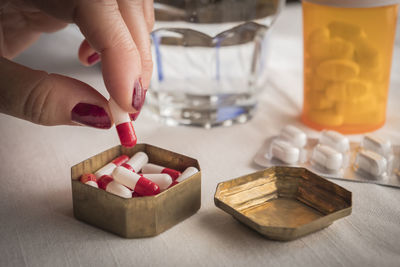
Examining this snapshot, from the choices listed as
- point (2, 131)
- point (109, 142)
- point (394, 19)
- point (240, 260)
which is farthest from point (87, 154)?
point (394, 19)

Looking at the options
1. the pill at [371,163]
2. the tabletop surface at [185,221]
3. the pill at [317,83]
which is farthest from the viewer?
the pill at [317,83]

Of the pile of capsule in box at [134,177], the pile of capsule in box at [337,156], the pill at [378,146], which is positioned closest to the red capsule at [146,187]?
the pile of capsule in box at [134,177]

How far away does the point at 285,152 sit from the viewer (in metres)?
0.66

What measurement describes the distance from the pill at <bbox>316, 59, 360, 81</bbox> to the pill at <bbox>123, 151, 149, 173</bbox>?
278 millimetres

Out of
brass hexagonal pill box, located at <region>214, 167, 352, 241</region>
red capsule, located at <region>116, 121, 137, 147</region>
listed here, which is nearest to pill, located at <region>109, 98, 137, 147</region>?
red capsule, located at <region>116, 121, 137, 147</region>

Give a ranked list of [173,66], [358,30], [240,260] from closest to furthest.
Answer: [240,260]
[358,30]
[173,66]

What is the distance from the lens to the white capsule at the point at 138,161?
1.91ft

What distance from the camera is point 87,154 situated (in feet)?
Result: 2.30

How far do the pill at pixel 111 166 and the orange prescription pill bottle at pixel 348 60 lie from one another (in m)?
0.30

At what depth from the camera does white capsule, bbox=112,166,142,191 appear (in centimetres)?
53

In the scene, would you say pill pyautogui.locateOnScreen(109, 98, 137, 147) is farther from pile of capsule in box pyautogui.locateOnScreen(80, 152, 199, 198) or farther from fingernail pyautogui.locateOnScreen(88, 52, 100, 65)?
fingernail pyautogui.locateOnScreen(88, 52, 100, 65)

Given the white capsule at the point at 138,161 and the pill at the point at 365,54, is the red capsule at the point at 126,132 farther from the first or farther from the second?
the pill at the point at 365,54

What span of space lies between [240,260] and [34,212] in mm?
230

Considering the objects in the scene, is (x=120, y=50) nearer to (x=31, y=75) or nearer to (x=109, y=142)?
(x=31, y=75)
